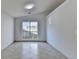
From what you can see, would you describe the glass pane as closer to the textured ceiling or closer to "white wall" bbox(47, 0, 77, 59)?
the textured ceiling

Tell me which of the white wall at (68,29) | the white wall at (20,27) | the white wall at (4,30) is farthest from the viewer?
the white wall at (20,27)

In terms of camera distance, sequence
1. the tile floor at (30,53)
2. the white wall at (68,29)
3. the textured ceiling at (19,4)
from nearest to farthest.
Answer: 1. the white wall at (68,29)
2. the tile floor at (30,53)
3. the textured ceiling at (19,4)

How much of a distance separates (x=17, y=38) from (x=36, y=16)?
2.63 m

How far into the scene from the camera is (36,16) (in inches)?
477

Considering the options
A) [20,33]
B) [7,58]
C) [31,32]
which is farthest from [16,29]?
[7,58]

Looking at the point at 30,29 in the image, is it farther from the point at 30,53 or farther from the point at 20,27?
the point at 30,53

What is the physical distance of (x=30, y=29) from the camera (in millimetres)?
12398

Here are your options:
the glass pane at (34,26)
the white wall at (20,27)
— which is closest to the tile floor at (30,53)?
the white wall at (20,27)

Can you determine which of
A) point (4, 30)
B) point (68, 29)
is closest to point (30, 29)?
point (4, 30)

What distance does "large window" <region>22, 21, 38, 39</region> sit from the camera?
40.4 ft

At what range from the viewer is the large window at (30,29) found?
1231 cm

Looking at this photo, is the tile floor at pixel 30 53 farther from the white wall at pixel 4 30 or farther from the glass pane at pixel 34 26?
the glass pane at pixel 34 26

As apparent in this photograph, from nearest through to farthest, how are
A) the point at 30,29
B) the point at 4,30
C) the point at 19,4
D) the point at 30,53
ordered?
the point at 30,53, the point at 19,4, the point at 4,30, the point at 30,29

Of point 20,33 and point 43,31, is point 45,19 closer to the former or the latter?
point 43,31
